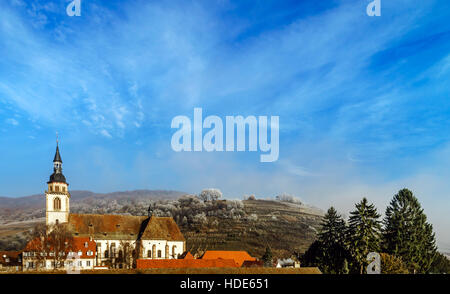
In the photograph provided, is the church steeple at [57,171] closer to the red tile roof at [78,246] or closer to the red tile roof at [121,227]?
the red tile roof at [121,227]

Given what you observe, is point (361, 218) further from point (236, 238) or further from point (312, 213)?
point (312, 213)

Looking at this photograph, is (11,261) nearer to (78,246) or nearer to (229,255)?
(78,246)

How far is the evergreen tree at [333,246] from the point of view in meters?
53.6

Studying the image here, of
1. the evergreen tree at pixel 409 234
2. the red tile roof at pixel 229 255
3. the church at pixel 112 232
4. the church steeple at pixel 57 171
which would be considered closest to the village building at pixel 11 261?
the church at pixel 112 232

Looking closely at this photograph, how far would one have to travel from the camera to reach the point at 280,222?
15788cm

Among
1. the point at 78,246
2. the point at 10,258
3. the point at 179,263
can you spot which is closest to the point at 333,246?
the point at 179,263

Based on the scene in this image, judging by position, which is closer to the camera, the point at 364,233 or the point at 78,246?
the point at 364,233

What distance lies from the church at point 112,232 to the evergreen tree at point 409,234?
41.7 metres

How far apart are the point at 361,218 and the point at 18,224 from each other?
112m

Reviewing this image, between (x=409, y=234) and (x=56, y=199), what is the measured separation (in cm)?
6495

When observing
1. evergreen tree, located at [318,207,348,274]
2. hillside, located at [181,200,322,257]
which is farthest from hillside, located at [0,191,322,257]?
evergreen tree, located at [318,207,348,274]

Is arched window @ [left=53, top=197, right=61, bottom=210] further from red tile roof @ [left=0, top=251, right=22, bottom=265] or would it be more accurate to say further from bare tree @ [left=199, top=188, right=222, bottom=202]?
bare tree @ [left=199, top=188, right=222, bottom=202]

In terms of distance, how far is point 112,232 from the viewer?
80625mm
